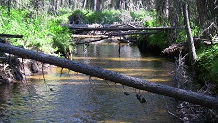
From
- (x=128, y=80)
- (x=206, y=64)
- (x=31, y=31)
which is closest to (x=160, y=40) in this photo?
(x=31, y=31)

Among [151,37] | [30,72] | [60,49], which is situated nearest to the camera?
[30,72]

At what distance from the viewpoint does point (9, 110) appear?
923cm

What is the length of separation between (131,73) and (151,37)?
30.0ft

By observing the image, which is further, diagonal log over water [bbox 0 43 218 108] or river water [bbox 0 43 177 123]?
river water [bbox 0 43 177 123]

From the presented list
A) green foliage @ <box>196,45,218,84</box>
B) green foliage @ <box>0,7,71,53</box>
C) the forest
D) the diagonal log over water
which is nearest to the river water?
the forest

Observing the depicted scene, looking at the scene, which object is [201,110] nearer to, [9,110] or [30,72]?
[9,110]

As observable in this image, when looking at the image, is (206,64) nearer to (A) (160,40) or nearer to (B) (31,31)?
(B) (31,31)

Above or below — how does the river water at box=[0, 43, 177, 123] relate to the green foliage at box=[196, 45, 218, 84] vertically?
below

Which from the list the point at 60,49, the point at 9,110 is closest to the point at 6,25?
the point at 60,49

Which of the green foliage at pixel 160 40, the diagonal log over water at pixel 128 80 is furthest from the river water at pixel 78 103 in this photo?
the green foliage at pixel 160 40

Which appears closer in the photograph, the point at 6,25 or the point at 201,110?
the point at 201,110

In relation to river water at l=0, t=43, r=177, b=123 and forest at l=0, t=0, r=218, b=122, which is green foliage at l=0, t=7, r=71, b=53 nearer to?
forest at l=0, t=0, r=218, b=122

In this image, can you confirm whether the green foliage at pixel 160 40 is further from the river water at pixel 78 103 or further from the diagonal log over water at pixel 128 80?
the diagonal log over water at pixel 128 80

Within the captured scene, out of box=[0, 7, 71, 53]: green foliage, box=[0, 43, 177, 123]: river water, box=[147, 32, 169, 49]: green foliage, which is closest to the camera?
box=[0, 43, 177, 123]: river water
